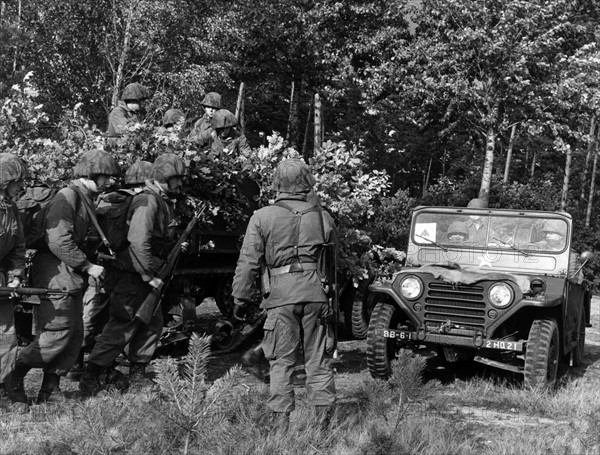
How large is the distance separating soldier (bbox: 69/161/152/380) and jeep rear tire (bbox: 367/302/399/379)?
2.37 metres

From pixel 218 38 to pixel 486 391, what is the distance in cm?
1403

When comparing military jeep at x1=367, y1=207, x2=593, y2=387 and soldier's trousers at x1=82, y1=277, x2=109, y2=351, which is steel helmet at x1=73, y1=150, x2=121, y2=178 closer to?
soldier's trousers at x1=82, y1=277, x2=109, y2=351

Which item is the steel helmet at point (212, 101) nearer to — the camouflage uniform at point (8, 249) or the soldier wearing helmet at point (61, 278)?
the soldier wearing helmet at point (61, 278)

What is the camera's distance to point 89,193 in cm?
573

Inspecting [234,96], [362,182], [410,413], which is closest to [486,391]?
[410,413]

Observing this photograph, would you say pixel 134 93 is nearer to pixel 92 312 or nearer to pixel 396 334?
pixel 92 312

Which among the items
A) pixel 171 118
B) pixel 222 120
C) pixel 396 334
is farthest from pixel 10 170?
pixel 396 334

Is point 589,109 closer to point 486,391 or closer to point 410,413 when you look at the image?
point 486,391

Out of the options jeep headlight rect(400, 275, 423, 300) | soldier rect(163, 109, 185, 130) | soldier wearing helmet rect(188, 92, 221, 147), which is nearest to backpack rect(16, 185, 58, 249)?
soldier wearing helmet rect(188, 92, 221, 147)

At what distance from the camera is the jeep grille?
22.5 ft

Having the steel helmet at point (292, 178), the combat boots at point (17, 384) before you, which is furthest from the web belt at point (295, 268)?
the combat boots at point (17, 384)

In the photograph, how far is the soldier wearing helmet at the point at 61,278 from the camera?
543 centimetres

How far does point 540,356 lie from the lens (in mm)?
6516

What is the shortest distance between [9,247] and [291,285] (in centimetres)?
191
